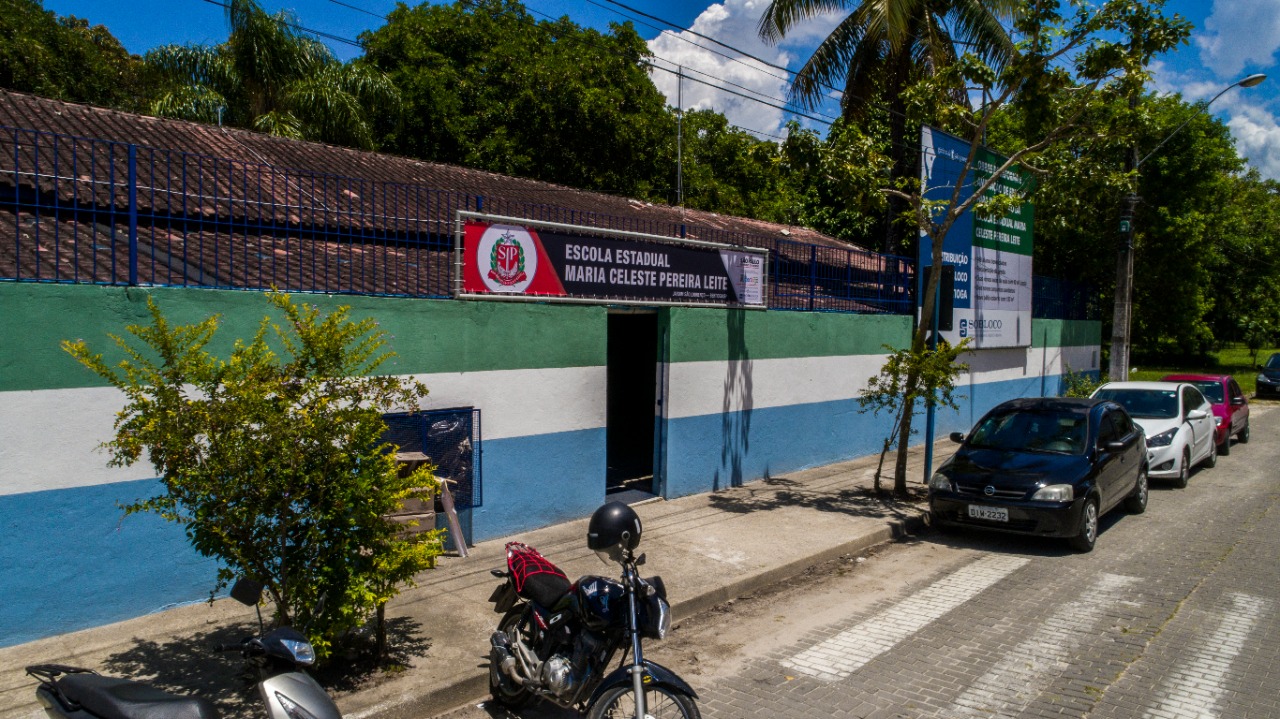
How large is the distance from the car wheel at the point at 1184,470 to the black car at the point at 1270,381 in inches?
731

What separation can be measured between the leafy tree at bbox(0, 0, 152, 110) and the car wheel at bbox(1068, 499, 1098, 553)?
22.2 m

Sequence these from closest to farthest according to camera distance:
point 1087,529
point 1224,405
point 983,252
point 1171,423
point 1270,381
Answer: point 1087,529
point 1171,423
point 983,252
point 1224,405
point 1270,381

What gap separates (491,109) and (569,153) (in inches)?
91.1

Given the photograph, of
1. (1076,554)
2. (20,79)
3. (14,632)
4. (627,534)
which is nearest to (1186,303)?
(1076,554)

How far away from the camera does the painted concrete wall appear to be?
18.7 feet

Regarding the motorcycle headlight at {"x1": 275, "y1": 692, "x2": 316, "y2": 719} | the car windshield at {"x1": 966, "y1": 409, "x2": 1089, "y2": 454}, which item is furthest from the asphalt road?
the motorcycle headlight at {"x1": 275, "y1": 692, "x2": 316, "y2": 719}

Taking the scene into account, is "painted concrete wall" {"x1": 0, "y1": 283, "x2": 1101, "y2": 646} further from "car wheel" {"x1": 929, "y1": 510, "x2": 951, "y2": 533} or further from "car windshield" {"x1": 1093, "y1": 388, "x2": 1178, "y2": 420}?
"car windshield" {"x1": 1093, "y1": 388, "x2": 1178, "y2": 420}

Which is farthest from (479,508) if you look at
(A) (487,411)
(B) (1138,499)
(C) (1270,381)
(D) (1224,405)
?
(C) (1270,381)

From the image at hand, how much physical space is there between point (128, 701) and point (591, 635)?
2.10 metres

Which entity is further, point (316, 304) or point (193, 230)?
point (193, 230)

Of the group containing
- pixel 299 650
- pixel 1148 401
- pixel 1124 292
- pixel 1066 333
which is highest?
pixel 1124 292

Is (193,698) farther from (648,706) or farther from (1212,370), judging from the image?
(1212,370)

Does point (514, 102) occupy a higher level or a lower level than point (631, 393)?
higher

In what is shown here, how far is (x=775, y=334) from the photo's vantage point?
1187 cm
